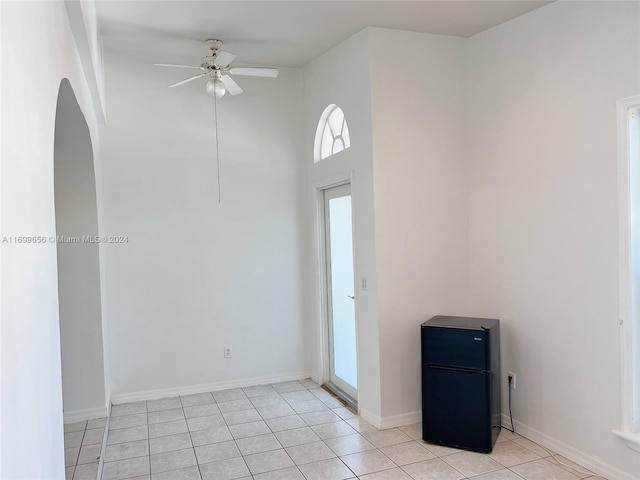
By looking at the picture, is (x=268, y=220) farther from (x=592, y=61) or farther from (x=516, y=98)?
(x=592, y=61)

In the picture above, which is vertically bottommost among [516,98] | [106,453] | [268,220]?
[106,453]

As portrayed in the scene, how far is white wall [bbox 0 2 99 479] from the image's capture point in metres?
1.10

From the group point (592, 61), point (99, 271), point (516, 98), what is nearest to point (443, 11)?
point (516, 98)

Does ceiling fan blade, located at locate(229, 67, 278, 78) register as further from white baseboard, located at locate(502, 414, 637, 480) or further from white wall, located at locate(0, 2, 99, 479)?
white baseboard, located at locate(502, 414, 637, 480)

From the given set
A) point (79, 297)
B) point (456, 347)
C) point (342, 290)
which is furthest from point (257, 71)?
point (456, 347)

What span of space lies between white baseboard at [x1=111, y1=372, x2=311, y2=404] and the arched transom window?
2179 millimetres

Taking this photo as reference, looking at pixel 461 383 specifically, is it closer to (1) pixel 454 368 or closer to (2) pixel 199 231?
(1) pixel 454 368

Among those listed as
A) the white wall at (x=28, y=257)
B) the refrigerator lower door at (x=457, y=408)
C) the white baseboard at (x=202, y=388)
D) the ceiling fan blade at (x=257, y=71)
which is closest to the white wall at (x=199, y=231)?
the white baseboard at (x=202, y=388)

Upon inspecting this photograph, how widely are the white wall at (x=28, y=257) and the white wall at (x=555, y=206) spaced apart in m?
2.87

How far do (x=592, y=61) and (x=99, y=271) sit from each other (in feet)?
12.3

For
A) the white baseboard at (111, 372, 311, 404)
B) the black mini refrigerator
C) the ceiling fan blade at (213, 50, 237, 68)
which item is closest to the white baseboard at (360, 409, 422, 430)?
the black mini refrigerator

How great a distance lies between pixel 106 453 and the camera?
3387mm

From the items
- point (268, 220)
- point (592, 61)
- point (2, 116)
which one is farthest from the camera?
point (268, 220)

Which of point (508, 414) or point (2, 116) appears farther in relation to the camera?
point (508, 414)
